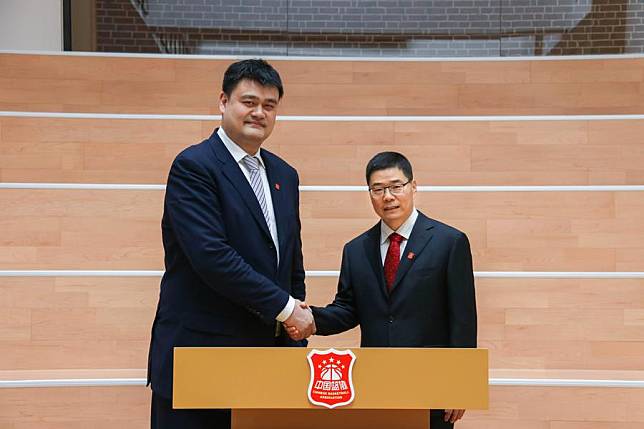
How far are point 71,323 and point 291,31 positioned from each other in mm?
1600

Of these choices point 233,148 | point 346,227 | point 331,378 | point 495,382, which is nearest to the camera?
point 331,378

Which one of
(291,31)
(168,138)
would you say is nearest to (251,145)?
(168,138)

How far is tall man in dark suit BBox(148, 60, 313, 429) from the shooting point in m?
1.05

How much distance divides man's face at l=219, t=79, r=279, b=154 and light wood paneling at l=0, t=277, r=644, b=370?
2.45 feet

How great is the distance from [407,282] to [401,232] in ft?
0.25

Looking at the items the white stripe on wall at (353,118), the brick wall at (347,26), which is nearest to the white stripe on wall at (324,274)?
the white stripe on wall at (353,118)

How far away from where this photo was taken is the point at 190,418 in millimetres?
1050

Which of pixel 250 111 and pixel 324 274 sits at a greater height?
pixel 250 111

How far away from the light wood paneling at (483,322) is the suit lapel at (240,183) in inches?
28.3

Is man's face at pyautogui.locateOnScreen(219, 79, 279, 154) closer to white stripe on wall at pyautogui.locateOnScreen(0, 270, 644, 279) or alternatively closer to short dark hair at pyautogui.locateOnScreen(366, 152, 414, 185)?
short dark hair at pyautogui.locateOnScreen(366, 152, 414, 185)

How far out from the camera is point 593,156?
2.15 meters

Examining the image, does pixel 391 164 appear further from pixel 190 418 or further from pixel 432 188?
pixel 432 188

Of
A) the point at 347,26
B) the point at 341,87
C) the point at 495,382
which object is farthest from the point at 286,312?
the point at 347,26

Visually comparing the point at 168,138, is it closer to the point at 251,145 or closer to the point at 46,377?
the point at 46,377
